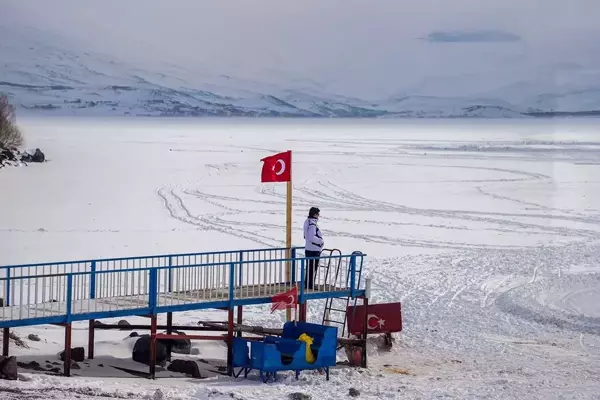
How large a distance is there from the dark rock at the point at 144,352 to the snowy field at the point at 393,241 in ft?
0.83

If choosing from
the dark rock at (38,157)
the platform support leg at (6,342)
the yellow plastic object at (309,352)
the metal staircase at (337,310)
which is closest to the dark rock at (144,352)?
the platform support leg at (6,342)

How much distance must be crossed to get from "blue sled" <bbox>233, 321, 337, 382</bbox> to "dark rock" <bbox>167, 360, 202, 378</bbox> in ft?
1.44

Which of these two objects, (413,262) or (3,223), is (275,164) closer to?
(413,262)

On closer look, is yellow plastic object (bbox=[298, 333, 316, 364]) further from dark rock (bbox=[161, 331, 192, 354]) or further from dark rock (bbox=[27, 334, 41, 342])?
dark rock (bbox=[27, 334, 41, 342])

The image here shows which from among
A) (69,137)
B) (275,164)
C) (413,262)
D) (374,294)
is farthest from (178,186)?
(69,137)

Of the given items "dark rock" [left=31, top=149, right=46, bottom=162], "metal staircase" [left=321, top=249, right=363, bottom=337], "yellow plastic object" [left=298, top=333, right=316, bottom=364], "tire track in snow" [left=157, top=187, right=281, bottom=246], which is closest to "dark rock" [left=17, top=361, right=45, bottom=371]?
"yellow plastic object" [left=298, top=333, right=316, bottom=364]

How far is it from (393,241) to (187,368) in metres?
11.6

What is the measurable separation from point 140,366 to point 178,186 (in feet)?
70.5

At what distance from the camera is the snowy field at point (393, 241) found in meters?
12.5

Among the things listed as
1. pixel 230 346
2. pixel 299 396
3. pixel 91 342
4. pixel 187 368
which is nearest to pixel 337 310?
pixel 230 346

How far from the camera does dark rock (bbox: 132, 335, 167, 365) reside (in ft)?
43.6

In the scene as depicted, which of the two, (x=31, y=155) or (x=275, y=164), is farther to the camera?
(x=31, y=155)

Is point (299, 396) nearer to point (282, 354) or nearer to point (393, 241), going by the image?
point (282, 354)

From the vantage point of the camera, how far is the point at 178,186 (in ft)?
113
